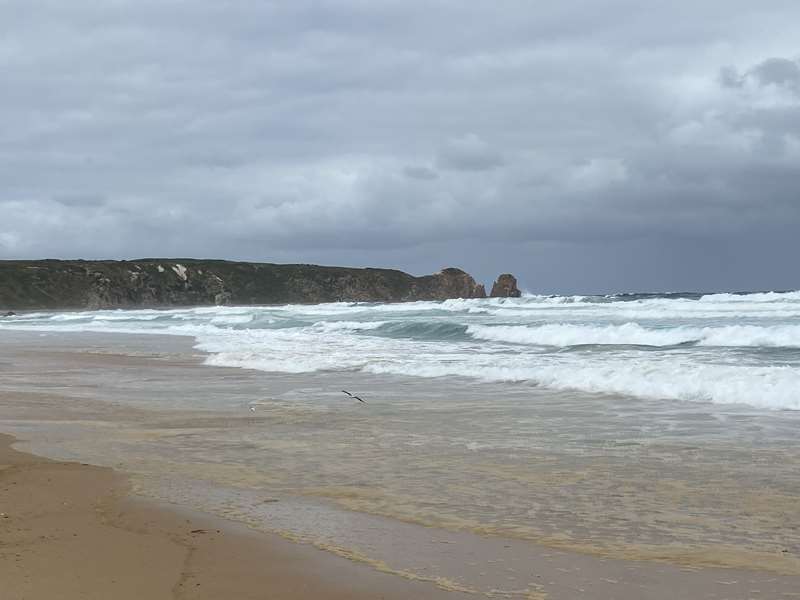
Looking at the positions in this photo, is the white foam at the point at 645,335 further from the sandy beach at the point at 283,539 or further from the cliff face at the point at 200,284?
the cliff face at the point at 200,284

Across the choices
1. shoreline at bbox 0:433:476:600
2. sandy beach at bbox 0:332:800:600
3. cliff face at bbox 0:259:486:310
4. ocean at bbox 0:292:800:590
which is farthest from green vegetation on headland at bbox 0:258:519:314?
shoreline at bbox 0:433:476:600

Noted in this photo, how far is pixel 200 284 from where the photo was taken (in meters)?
104

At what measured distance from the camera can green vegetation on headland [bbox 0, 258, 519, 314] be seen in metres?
90.6

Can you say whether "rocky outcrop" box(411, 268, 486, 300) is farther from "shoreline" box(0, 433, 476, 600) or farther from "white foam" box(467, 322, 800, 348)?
"shoreline" box(0, 433, 476, 600)

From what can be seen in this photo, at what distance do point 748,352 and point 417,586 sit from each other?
1704 cm

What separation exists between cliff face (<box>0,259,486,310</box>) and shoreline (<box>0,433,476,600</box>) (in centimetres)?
8770

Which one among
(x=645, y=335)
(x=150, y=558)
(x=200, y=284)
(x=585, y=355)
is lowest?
(x=150, y=558)

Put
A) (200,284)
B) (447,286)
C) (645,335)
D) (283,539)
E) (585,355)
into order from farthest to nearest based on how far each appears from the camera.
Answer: (447,286) < (200,284) < (645,335) < (585,355) < (283,539)

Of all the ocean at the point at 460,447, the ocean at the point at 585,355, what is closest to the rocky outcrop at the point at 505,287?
the ocean at the point at 585,355

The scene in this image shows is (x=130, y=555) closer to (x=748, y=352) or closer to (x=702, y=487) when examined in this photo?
(x=702, y=487)

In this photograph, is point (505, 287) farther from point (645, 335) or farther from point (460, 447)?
point (460, 447)

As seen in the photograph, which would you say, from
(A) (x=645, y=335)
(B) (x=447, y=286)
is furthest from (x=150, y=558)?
(B) (x=447, y=286)

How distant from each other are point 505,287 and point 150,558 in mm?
106932

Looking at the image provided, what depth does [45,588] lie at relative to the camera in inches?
157
